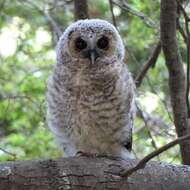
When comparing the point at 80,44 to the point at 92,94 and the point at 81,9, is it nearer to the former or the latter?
the point at 92,94

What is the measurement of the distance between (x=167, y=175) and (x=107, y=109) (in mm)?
723

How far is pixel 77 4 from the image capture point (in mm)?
3723

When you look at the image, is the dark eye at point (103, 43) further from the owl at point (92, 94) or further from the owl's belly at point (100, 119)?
the owl's belly at point (100, 119)

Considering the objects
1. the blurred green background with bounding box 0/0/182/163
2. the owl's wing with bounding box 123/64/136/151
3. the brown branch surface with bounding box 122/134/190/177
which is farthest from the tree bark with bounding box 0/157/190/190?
the blurred green background with bounding box 0/0/182/163

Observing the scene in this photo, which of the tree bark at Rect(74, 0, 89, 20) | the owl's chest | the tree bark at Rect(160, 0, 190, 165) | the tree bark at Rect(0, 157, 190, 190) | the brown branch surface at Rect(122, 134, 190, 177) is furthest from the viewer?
the tree bark at Rect(74, 0, 89, 20)

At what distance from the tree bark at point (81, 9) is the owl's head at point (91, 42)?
0.40 meters

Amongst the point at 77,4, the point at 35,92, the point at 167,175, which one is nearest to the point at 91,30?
the point at 77,4

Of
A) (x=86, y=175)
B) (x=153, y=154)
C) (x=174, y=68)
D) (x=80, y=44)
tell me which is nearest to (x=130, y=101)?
(x=174, y=68)

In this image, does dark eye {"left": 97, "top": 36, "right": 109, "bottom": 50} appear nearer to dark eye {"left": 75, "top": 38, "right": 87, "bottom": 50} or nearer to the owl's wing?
dark eye {"left": 75, "top": 38, "right": 87, "bottom": 50}

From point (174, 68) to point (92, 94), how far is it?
0.52m

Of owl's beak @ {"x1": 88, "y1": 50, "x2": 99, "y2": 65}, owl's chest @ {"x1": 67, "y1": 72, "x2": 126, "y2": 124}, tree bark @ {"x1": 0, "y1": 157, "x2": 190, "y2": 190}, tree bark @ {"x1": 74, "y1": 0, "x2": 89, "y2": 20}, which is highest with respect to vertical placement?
tree bark @ {"x1": 74, "y1": 0, "x2": 89, "y2": 20}

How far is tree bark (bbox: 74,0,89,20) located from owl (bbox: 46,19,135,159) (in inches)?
16.2

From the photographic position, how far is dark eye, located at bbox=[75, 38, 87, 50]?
129 inches

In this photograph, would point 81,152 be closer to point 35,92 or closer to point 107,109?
point 107,109
